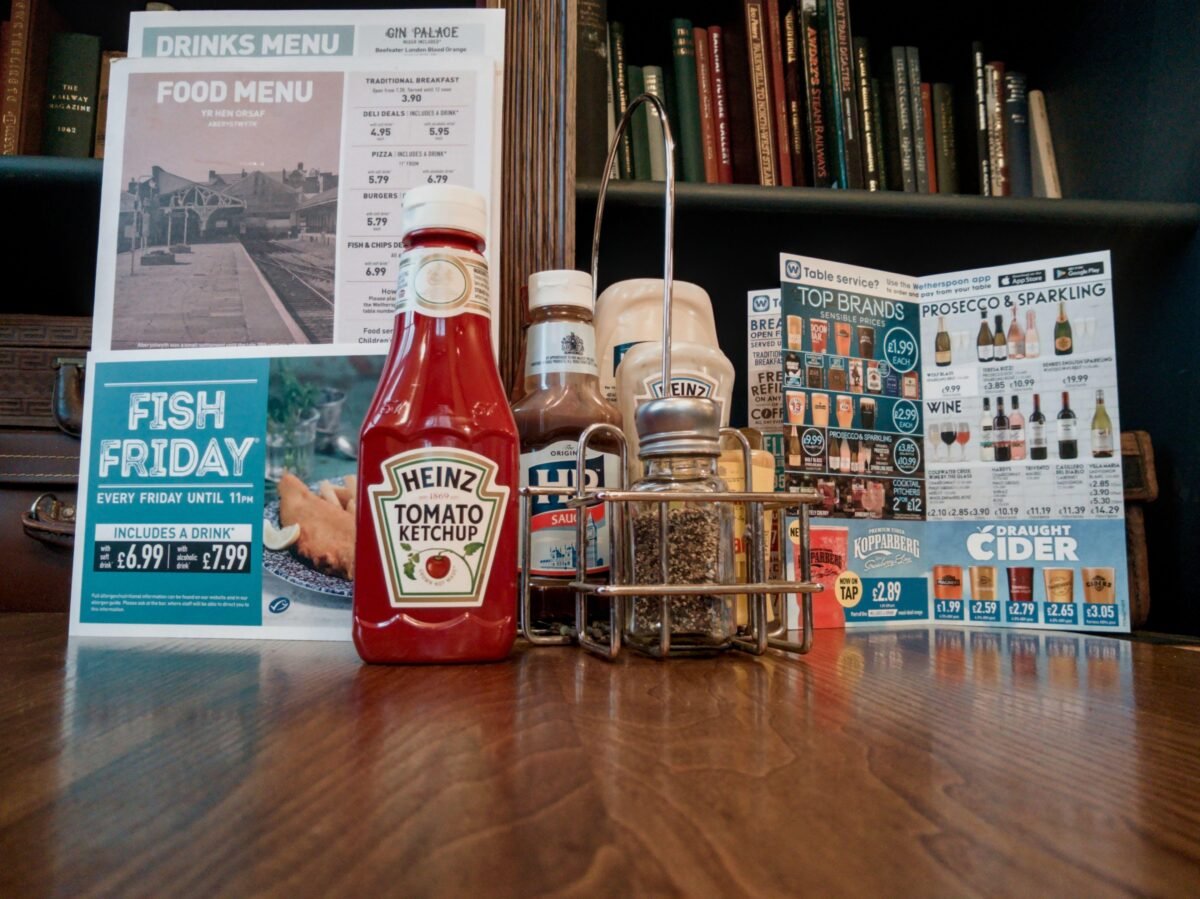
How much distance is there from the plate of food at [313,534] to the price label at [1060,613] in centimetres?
69

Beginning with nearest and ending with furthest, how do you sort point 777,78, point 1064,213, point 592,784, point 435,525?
point 592,784 → point 435,525 → point 1064,213 → point 777,78

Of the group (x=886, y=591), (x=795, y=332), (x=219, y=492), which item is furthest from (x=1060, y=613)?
(x=219, y=492)

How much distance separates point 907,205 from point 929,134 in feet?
0.85

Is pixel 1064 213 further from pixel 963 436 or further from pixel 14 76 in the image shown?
pixel 14 76

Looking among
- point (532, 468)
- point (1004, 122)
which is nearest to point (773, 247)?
point (1004, 122)

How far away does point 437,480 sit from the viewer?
24.0 inches

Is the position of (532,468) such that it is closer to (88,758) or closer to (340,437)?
(340,437)

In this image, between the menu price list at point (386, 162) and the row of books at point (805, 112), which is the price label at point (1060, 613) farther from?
the menu price list at point (386, 162)

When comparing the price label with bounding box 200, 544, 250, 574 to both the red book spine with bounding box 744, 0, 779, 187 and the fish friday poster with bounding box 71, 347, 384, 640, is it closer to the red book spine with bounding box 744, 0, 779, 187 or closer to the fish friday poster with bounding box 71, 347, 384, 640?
the fish friday poster with bounding box 71, 347, 384, 640

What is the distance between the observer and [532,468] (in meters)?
0.77

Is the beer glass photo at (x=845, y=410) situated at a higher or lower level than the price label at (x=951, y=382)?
lower

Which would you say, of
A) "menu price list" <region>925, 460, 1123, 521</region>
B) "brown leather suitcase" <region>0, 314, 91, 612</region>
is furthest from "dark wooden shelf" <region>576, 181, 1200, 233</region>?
"brown leather suitcase" <region>0, 314, 91, 612</region>

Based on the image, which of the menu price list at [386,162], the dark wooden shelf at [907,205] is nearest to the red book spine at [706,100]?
the dark wooden shelf at [907,205]

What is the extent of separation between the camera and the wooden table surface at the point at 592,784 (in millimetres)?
204
